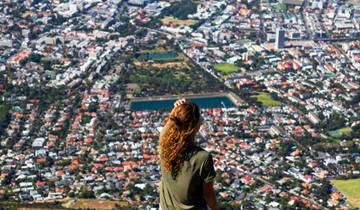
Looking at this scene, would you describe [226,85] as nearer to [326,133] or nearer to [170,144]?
[326,133]

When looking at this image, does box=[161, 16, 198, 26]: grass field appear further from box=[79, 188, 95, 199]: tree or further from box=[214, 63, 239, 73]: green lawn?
box=[79, 188, 95, 199]: tree

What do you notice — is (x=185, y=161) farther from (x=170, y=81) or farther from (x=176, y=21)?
(x=176, y=21)

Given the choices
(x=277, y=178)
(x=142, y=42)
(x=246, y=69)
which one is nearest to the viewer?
(x=277, y=178)

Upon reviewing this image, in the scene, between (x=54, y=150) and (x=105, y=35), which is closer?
(x=54, y=150)

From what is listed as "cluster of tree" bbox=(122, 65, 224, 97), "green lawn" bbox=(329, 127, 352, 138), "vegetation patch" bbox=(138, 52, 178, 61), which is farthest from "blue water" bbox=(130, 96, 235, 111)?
"vegetation patch" bbox=(138, 52, 178, 61)

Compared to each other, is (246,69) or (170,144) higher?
(170,144)

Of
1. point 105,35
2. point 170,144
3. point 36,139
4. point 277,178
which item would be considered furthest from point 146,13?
point 170,144

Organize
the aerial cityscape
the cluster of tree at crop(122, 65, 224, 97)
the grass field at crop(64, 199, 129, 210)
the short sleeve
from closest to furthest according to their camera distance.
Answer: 1. the short sleeve
2. the grass field at crop(64, 199, 129, 210)
3. the aerial cityscape
4. the cluster of tree at crop(122, 65, 224, 97)
